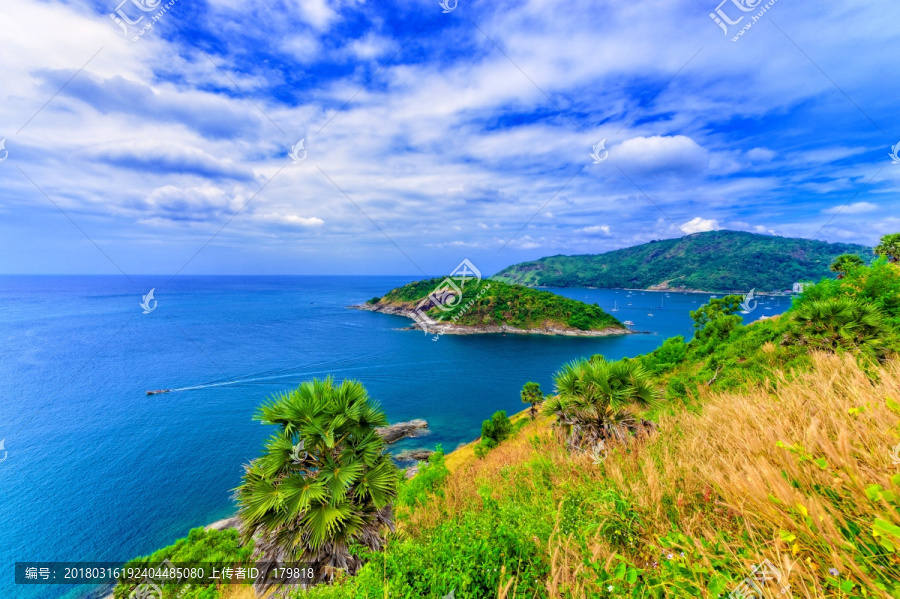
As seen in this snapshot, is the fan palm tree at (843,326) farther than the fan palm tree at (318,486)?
Yes

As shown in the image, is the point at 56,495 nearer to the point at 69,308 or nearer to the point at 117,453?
the point at 117,453

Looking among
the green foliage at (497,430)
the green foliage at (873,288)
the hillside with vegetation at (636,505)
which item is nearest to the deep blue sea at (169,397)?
the green foliage at (497,430)

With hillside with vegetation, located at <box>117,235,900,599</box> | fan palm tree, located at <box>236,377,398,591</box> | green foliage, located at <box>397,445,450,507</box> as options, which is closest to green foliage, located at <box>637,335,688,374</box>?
hillside with vegetation, located at <box>117,235,900,599</box>

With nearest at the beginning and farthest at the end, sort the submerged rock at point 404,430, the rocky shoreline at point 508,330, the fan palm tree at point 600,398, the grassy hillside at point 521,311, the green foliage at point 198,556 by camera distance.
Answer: the fan palm tree at point 600,398 → the green foliage at point 198,556 → the submerged rock at point 404,430 → the rocky shoreline at point 508,330 → the grassy hillside at point 521,311

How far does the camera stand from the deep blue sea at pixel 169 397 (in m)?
24.1

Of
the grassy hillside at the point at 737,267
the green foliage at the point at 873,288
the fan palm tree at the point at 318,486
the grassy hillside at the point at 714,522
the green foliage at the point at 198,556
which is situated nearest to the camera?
the grassy hillside at the point at 714,522

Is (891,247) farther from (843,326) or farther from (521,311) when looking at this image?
(521,311)

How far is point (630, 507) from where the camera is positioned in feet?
9.68

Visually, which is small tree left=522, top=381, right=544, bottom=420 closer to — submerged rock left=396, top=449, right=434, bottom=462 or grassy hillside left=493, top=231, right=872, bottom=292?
submerged rock left=396, top=449, right=434, bottom=462

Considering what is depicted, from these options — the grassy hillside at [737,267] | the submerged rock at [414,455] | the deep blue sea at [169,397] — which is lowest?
the submerged rock at [414,455]

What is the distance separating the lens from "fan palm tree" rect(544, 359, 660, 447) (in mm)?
9035

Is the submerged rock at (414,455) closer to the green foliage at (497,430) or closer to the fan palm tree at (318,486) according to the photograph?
the green foliage at (497,430)

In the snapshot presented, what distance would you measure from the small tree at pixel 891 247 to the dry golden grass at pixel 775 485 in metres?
37.9

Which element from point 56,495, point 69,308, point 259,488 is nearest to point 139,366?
point 56,495
